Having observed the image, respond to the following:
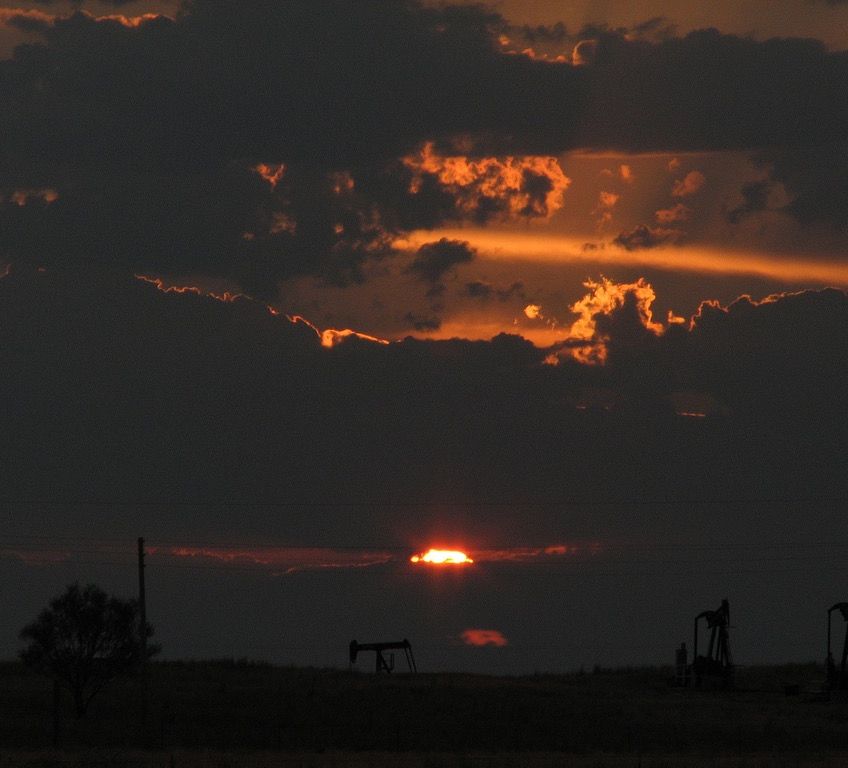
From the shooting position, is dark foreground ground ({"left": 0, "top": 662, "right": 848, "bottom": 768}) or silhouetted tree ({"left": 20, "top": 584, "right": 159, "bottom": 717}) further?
silhouetted tree ({"left": 20, "top": 584, "right": 159, "bottom": 717})

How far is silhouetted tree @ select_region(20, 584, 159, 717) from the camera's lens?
229 ft

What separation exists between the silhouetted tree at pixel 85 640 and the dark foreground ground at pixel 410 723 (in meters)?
1.48

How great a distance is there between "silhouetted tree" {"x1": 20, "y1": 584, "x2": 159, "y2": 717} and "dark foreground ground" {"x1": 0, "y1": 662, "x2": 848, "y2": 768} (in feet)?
4.85

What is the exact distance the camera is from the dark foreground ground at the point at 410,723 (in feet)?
157

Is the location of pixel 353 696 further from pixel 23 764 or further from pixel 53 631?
pixel 23 764

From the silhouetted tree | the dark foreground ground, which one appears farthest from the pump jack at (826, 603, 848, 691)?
the silhouetted tree

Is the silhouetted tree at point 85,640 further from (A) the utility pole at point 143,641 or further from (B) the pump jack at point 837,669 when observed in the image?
(B) the pump jack at point 837,669

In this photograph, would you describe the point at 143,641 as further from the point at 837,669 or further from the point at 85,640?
the point at 837,669

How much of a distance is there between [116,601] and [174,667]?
1615 centimetres

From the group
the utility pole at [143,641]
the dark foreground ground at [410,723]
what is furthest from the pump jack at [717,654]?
the utility pole at [143,641]

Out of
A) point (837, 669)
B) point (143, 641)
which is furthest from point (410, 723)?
point (837, 669)

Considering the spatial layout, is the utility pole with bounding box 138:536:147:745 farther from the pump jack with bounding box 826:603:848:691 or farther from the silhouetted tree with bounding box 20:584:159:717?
the pump jack with bounding box 826:603:848:691

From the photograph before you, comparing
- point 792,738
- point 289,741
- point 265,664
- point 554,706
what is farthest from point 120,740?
point 265,664

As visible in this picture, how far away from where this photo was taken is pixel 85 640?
233 ft
